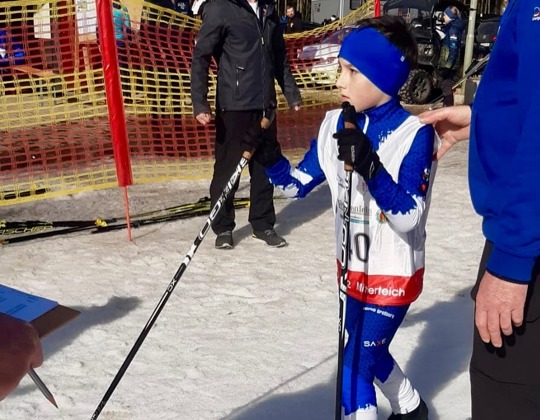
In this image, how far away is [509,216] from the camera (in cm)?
175

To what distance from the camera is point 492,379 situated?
2.02 meters

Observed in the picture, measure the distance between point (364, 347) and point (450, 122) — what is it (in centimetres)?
89

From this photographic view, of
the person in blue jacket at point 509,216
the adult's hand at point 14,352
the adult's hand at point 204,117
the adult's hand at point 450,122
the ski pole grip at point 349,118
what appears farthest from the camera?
the adult's hand at point 204,117

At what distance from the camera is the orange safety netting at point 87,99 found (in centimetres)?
636

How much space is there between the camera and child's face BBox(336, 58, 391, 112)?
265 centimetres

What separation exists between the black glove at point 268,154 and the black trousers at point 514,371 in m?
1.05

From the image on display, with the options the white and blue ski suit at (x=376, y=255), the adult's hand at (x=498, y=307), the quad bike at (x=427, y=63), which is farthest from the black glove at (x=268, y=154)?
the quad bike at (x=427, y=63)

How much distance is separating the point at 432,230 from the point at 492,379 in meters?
4.04

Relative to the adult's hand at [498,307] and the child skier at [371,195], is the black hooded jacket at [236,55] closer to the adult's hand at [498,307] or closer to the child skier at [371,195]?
the child skier at [371,195]

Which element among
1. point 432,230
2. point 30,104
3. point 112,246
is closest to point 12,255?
point 112,246

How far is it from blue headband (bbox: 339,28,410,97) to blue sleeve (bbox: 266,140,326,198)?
0.41m

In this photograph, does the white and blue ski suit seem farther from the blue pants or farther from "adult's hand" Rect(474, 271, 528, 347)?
"adult's hand" Rect(474, 271, 528, 347)

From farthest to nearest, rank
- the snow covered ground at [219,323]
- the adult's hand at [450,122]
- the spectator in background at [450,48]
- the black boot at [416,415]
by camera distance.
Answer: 1. the spectator in background at [450,48]
2. the snow covered ground at [219,323]
3. the black boot at [416,415]
4. the adult's hand at [450,122]

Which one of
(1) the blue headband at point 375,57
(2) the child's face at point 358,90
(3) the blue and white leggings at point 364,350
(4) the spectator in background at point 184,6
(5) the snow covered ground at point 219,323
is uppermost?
(4) the spectator in background at point 184,6
